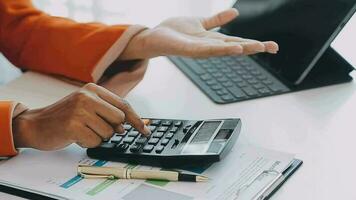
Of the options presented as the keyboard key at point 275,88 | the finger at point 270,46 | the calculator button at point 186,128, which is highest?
the finger at point 270,46

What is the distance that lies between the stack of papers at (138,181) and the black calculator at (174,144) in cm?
1

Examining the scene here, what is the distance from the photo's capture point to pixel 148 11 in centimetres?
125

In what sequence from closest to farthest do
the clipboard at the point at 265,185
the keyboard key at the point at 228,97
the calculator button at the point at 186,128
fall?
the clipboard at the point at 265,185 < the calculator button at the point at 186,128 < the keyboard key at the point at 228,97

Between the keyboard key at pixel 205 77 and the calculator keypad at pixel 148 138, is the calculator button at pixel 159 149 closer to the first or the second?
the calculator keypad at pixel 148 138

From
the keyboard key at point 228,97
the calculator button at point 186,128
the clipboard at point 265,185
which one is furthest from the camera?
the keyboard key at point 228,97

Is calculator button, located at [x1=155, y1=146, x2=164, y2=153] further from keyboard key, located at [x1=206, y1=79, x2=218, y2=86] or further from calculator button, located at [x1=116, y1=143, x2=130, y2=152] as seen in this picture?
keyboard key, located at [x1=206, y1=79, x2=218, y2=86]

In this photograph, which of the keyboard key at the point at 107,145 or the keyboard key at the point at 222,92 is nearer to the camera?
the keyboard key at the point at 107,145

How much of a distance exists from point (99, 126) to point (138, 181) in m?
0.10

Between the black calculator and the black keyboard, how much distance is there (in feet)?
0.49

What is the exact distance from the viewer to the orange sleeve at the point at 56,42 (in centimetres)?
90

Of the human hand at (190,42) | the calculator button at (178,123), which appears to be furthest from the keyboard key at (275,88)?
the calculator button at (178,123)

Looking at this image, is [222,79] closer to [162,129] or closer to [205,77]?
[205,77]

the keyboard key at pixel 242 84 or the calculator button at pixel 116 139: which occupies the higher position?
the keyboard key at pixel 242 84

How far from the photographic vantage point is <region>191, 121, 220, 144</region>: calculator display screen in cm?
67
